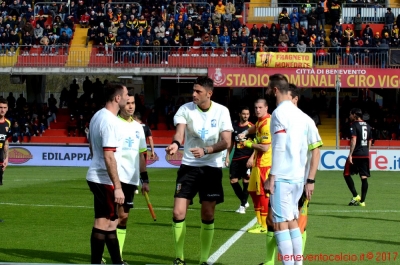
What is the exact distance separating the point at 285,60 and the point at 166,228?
27.1m

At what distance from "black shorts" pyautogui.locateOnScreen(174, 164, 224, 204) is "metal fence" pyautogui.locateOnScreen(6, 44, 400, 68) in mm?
30520

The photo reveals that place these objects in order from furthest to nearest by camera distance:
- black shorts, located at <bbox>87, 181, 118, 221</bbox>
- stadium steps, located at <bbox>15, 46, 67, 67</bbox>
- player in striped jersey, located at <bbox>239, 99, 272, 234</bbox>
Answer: stadium steps, located at <bbox>15, 46, 67, 67</bbox> < player in striped jersey, located at <bbox>239, 99, 272, 234</bbox> < black shorts, located at <bbox>87, 181, 118, 221</bbox>

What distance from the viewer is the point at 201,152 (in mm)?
9711

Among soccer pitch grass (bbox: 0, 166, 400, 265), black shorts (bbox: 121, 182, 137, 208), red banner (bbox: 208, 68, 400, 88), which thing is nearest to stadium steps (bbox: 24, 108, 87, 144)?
red banner (bbox: 208, 68, 400, 88)

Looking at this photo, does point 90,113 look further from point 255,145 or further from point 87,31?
point 255,145

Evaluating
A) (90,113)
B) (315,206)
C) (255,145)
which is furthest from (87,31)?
(255,145)

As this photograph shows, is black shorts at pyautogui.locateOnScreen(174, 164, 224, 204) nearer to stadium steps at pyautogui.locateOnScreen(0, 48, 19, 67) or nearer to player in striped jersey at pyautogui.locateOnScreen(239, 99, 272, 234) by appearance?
player in striped jersey at pyautogui.locateOnScreen(239, 99, 272, 234)

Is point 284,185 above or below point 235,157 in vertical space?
above

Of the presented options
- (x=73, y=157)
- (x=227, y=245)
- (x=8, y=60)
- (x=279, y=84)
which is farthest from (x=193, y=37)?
(x=279, y=84)

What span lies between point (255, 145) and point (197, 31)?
30.4 meters

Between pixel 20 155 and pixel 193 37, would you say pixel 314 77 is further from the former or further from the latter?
pixel 20 155

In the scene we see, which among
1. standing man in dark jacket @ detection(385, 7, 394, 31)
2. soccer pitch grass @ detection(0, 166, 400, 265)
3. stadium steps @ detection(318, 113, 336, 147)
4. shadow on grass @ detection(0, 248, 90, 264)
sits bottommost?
stadium steps @ detection(318, 113, 336, 147)

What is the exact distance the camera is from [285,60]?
4038cm

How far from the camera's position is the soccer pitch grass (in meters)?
11.2
